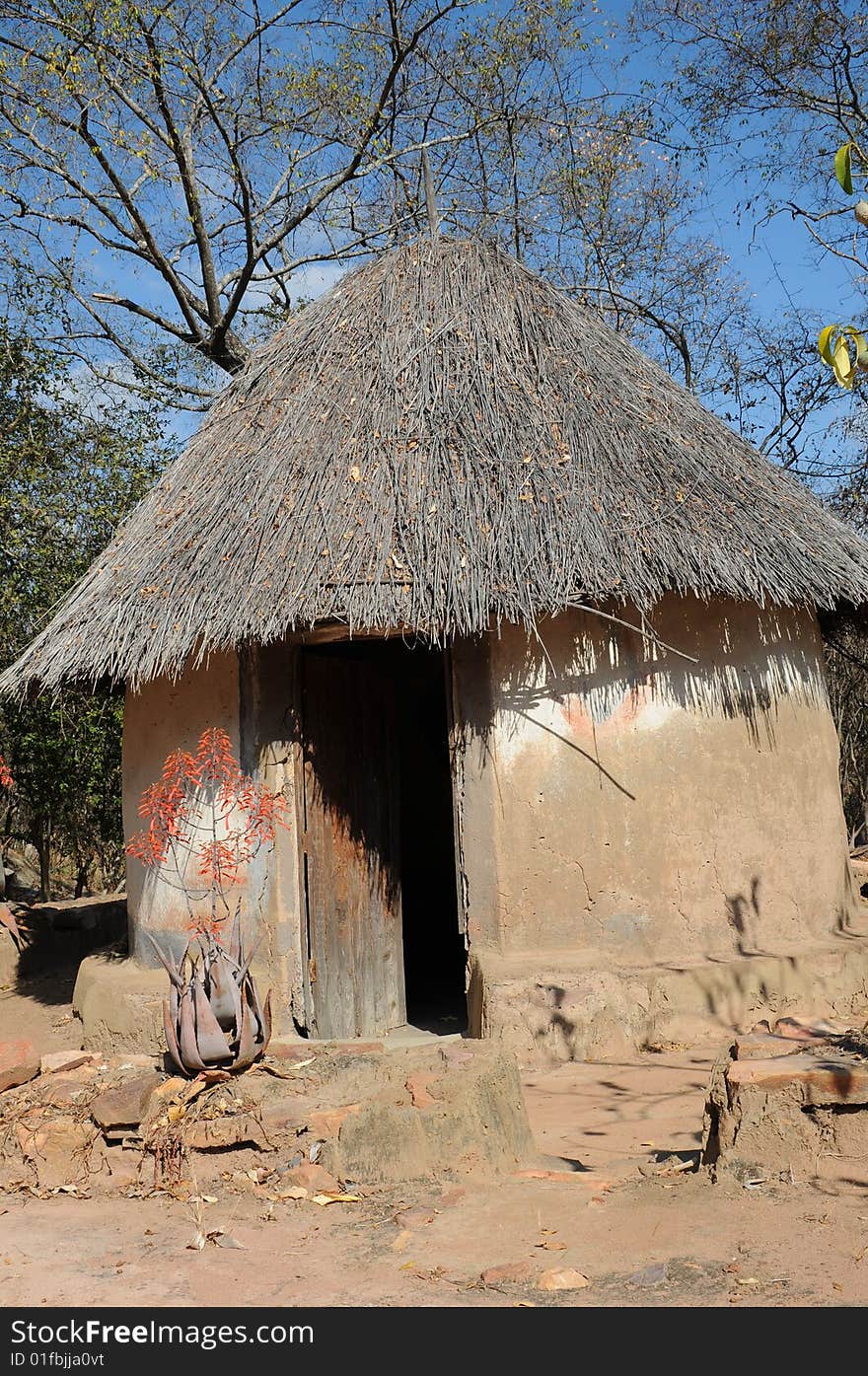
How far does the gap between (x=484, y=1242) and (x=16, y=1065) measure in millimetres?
2973

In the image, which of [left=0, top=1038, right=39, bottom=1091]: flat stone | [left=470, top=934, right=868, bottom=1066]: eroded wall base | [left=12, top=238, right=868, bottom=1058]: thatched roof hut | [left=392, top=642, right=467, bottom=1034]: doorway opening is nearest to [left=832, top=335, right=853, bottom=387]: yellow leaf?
[left=12, top=238, right=868, bottom=1058]: thatched roof hut

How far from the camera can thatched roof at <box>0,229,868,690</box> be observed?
5883 mm

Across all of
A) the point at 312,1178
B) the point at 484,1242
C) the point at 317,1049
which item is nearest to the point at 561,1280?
the point at 484,1242

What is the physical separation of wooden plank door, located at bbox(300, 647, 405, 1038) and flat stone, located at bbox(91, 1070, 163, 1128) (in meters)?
1.67

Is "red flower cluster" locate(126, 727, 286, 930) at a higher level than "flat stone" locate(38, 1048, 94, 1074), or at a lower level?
higher

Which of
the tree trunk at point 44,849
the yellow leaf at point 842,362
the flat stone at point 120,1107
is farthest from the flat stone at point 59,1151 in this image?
the tree trunk at point 44,849

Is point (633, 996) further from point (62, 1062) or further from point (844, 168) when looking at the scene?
point (844, 168)

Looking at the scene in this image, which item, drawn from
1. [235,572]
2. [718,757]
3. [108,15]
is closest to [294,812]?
[235,572]

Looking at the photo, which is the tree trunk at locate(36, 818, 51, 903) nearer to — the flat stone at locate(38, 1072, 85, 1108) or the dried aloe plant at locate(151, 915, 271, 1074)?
the flat stone at locate(38, 1072, 85, 1108)

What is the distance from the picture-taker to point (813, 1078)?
3.85 meters

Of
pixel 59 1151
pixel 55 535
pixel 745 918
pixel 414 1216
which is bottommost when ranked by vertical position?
pixel 414 1216

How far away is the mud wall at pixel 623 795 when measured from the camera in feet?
19.9

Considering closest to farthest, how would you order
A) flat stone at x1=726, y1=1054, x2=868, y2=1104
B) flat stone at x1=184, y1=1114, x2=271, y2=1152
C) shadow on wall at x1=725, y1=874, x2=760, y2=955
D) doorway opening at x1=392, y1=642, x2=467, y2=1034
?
flat stone at x1=726, y1=1054, x2=868, y2=1104 → flat stone at x1=184, y1=1114, x2=271, y2=1152 → shadow on wall at x1=725, y1=874, x2=760, y2=955 → doorway opening at x1=392, y1=642, x2=467, y2=1034

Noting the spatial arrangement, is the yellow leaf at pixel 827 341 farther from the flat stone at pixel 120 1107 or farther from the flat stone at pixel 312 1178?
the flat stone at pixel 120 1107
